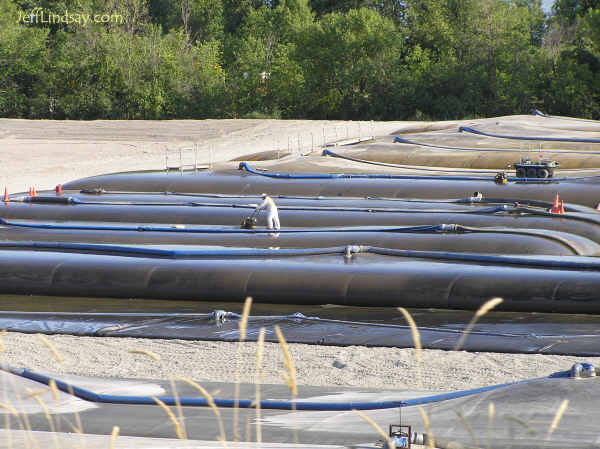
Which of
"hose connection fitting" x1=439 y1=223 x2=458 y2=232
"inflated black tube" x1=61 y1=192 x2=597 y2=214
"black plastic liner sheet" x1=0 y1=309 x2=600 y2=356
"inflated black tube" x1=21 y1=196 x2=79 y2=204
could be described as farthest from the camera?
"inflated black tube" x1=21 y1=196 x2=79 y2=204

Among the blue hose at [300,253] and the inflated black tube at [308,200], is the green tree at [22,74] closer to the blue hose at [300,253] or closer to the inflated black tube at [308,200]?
the inflated black tube at [308,200]

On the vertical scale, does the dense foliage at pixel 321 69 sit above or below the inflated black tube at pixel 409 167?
above

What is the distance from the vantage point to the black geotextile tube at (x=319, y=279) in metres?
9.87

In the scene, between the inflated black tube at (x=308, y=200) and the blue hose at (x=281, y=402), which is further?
the inflated black tube at (x=308, y=200)

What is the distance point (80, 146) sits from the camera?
1378 inches

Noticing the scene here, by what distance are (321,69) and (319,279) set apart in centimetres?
3615

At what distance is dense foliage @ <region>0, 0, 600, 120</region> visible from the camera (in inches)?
1673

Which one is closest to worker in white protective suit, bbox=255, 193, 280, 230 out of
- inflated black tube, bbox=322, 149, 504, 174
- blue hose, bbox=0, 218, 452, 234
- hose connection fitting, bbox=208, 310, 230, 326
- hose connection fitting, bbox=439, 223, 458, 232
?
blue hose, bbox=0, 218, 452, 234

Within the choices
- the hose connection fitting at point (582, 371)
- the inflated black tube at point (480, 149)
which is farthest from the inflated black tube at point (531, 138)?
the hose connection fitting at point (582, 371)

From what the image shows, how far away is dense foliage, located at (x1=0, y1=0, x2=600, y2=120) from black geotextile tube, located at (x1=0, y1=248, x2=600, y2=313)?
3109cm

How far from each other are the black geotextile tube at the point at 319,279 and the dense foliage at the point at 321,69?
31089 mm

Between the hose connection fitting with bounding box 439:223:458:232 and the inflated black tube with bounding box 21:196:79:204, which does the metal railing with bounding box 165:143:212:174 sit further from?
the hose connection fitting with bounding box 439:223:458:232

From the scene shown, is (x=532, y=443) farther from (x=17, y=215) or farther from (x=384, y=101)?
(x=384, y=101)

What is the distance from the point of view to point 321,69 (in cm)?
4578
